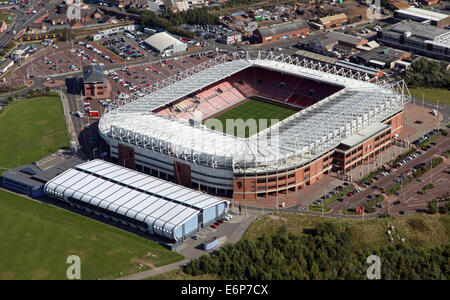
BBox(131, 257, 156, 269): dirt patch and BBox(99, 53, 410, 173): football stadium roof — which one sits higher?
BBox(99, 53, 410, 173): football stadium roof

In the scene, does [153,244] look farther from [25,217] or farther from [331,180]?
[331,180]

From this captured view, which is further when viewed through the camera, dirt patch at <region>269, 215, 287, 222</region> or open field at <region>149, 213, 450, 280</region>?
dirt patch at <region>269, 215, 287, 222</region>

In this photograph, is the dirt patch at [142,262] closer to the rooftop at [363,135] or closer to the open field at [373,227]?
the open field at [373,227]

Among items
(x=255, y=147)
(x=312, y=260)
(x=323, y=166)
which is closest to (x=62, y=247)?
(x=255, y=147)

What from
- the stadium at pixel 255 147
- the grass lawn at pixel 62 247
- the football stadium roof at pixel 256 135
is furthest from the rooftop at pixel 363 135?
the grass lawn at pixel 62 247

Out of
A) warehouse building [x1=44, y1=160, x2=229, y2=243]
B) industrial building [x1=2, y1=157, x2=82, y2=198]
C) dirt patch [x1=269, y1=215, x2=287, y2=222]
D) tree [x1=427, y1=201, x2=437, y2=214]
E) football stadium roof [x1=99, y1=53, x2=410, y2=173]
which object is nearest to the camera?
warehouse building [x1=44, y1=160, x2=229, y2=243]

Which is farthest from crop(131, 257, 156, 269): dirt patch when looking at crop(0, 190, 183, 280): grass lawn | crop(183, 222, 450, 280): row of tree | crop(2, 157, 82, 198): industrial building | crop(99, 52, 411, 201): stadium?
crop(2, 157, 82, 198): industrial building

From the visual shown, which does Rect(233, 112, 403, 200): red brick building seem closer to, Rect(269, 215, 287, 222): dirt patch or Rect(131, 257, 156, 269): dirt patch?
Rect(269, 215, 287, 222): dirt patch
